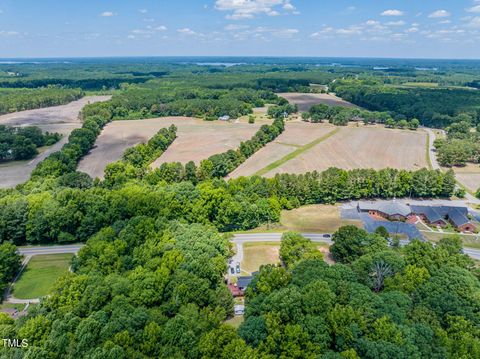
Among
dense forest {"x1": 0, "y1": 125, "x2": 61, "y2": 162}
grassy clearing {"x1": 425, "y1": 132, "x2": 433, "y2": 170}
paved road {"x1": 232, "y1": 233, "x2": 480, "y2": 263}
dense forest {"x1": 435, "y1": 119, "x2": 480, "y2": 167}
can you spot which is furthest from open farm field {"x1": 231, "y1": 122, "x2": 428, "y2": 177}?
dense forest {"x1": 0, "y1": 125, "x2": 61, "y2": 162}

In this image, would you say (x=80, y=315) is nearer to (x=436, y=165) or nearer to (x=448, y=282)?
(x=448, y=282)

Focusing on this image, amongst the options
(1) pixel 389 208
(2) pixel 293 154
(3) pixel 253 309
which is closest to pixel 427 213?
(1) pixel 389 208

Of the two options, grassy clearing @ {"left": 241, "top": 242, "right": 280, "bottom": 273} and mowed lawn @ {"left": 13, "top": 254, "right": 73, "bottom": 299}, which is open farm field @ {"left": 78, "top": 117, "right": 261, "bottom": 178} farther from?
grassy clearing @ {"left": 241, "top": 242, "right": 280, "bottom": 273}

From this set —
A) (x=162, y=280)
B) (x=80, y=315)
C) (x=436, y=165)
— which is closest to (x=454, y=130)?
(x=436, y=165)

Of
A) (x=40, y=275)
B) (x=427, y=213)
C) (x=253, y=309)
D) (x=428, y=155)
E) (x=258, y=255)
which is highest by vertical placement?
(x=253, y=309)

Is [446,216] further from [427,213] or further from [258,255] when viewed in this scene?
[258,255]
